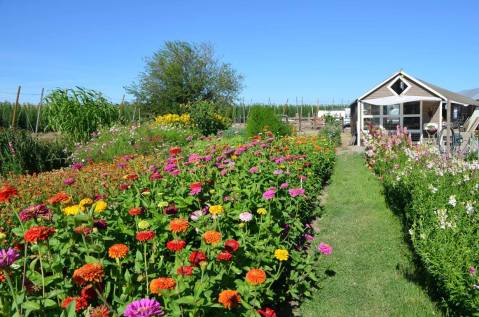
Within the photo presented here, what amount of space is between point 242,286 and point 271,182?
7.81ft

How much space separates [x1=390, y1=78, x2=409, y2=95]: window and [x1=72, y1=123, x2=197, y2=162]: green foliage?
12.2 m

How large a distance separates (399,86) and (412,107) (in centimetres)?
196

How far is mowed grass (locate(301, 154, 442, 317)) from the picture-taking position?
11.4ft

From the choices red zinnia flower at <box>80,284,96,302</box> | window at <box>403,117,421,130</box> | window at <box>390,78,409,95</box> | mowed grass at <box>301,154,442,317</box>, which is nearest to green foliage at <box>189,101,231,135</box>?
window at <box>390,78,409,95</box>

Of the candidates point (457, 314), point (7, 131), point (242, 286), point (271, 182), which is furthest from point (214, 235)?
point (7, 131)

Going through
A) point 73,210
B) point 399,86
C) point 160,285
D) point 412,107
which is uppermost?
point 399,86

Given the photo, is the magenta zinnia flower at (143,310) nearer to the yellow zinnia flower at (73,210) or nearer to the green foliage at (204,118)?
the yellow zinnia flower at (73,210)

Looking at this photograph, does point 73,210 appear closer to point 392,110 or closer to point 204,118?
point 204,118

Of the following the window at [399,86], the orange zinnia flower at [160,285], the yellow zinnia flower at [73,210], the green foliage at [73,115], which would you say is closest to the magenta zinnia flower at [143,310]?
the orange zinnia flower at [160,285]

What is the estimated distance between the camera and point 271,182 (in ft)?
15.1

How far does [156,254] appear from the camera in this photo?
8.05 feet

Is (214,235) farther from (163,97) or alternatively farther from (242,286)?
(163,97)

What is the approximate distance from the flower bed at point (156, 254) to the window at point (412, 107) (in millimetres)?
18585

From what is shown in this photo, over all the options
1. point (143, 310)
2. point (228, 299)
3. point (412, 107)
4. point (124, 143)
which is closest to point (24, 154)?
point (124, 143)
